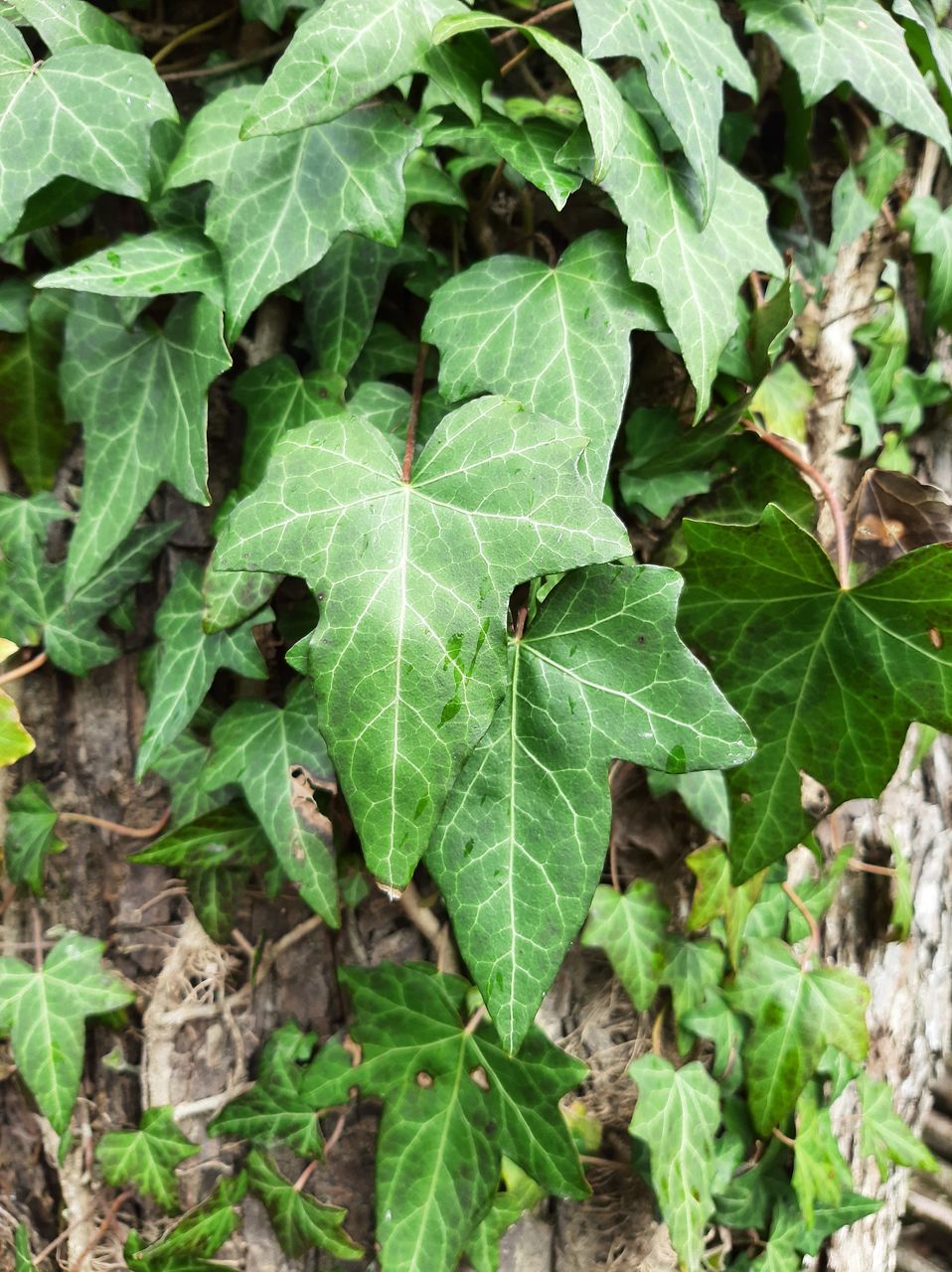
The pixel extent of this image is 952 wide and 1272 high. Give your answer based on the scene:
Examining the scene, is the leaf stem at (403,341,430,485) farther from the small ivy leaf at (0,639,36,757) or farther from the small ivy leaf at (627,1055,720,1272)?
the small ivy leaf at (627,1055,720,1272)

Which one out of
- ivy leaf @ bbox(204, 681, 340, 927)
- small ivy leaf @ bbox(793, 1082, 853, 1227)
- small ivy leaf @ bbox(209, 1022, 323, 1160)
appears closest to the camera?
ivy leaf @ bbox(204, 681, 340, 927)

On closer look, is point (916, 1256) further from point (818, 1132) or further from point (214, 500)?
point (214, 500)

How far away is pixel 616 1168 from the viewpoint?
0.97 meters

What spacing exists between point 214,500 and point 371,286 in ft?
0.85

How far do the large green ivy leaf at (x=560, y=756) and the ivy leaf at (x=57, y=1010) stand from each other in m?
0.49

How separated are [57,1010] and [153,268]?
0.72m

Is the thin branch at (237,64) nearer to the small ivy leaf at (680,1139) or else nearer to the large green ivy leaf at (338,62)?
the large green ivy leaf at (338,62)

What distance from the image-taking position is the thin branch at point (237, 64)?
0.84 m

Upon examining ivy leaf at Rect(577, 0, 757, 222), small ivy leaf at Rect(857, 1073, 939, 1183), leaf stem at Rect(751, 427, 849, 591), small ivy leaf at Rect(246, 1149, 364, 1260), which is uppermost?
ivy leaf at Rect(577, 0, 757, 222)

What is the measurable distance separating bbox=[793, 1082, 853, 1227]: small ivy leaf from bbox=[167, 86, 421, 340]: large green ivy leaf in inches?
40.0

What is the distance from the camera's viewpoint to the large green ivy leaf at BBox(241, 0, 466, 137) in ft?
1.97

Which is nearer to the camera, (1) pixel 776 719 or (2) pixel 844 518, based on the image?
(1) pixel 776 719

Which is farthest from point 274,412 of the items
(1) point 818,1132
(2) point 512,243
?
(1) point 818,1132

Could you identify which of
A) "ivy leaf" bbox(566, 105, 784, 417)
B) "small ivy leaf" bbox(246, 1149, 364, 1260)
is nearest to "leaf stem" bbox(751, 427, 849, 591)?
"ivy leaf" bbox(566, 105, 784, 417)
